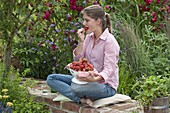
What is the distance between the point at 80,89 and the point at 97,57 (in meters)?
0.36

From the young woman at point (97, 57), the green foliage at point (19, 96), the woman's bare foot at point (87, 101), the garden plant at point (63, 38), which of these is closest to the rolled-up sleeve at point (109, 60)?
the young woman at point (97, 57)

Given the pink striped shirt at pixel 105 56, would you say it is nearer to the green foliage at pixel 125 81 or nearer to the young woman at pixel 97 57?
the young woman at pixel 97 57

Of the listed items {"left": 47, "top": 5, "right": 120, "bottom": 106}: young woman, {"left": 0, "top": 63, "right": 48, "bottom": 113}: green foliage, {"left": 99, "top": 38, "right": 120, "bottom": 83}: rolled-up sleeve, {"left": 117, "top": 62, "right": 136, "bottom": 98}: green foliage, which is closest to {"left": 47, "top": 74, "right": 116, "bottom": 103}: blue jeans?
{"left": 47, "top": 5, "right": 120, "bottom": 106}: young woman

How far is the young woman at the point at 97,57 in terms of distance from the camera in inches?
154

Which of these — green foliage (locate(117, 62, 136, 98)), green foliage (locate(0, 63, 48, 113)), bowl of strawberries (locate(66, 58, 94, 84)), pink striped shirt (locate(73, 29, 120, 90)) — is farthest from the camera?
green foliage (locate(117, 62, 136, 98))

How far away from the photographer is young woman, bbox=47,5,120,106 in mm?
3920

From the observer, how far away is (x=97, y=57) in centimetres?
404

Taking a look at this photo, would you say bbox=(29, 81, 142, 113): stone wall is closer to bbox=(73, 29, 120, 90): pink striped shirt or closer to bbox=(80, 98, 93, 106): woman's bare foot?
bbox=(80, 98, 93, 106): woman's bare foot

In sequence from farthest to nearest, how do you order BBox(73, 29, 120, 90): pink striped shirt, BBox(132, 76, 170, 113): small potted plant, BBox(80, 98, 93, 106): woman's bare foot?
BBox(80, 98, 93, 106): woman's bare foot → BBox(73, 29, 120, 90): pink striped shirt → BBox(132, 76, 170, 113): small potted plant

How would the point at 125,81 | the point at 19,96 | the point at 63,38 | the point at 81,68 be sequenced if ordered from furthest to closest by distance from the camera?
the point at 63,38, the point at 125,81, the point at 19,96, the point at 81,68

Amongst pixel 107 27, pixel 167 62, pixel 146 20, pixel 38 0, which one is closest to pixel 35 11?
pixel 38 0

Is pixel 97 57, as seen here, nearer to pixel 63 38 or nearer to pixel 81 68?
pixel 81 68

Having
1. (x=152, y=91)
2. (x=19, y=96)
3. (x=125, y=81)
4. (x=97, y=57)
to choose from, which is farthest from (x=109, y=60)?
(x=19, y=96)

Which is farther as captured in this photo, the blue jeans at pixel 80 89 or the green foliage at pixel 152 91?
the blue jeans at pixel 80 89
